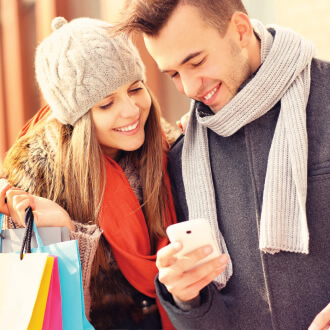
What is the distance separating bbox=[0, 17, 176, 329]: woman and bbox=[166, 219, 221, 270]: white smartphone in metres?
0.43

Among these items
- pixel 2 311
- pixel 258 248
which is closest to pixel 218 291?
pixel 258 248

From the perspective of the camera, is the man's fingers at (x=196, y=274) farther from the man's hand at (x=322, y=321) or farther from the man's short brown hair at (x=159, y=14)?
the man's short brown hair at (x=159, y=14)

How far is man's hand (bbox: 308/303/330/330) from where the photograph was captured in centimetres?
124

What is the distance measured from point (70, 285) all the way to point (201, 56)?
701 millimetres

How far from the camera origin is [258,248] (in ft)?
4.63

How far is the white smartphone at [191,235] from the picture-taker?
117 cm

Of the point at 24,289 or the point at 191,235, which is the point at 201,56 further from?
the point at 24,289

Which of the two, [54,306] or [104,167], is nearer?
[54,306]

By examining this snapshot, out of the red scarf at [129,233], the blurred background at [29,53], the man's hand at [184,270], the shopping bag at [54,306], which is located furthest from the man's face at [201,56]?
the blurred background at [29,53]

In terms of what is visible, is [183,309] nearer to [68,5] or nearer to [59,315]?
[59,315]

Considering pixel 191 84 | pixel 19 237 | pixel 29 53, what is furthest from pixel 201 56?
pixel 29 53

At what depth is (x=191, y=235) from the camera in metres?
1.18

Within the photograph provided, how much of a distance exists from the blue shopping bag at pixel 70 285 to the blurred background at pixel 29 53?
1347 millimetres

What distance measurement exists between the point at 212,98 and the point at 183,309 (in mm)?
588
